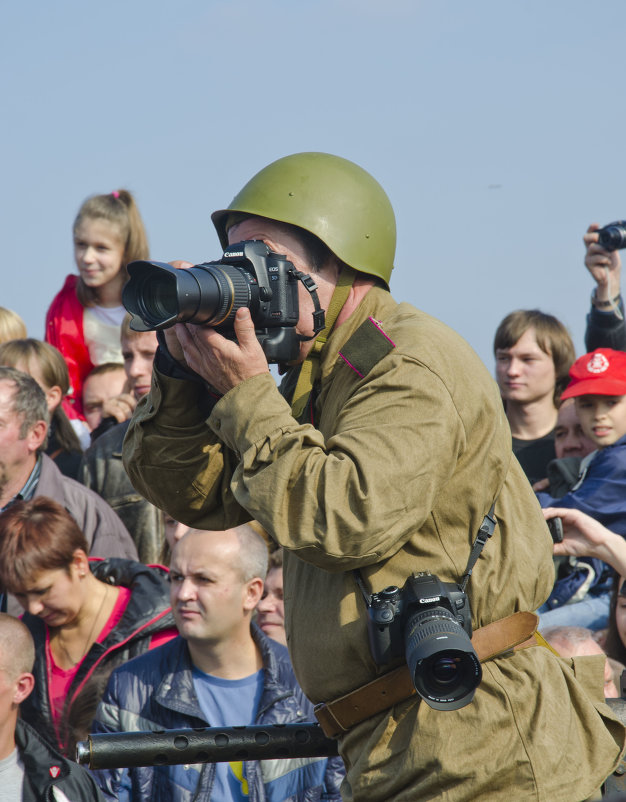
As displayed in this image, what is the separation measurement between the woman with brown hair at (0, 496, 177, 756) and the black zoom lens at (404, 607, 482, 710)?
2.90 metres

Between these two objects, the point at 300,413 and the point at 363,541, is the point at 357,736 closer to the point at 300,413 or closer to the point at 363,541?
the point at 363,541

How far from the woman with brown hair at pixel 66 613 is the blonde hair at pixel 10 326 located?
2.48m

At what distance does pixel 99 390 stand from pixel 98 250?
901 millimetres

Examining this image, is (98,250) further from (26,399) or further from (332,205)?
(332,205)

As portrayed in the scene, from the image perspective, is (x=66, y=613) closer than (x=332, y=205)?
No

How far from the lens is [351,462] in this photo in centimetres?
233

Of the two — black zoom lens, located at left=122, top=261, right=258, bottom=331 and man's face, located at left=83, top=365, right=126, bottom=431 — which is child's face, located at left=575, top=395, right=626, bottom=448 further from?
black zoom lens, located at left=122, top=261, right=258, bottom=331

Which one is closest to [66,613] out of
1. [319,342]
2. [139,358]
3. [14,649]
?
[14,649]

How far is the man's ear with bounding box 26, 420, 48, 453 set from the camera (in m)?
5.83

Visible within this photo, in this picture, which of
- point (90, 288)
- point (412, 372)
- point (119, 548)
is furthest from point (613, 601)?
point (90, 288)

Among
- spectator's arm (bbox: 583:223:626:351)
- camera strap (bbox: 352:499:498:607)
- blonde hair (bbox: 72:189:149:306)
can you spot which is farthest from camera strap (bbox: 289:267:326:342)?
blonde hair (bbox: 72:189:149:306)

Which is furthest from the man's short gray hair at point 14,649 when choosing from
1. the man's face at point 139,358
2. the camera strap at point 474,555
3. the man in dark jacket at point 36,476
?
the camera strap at point 474,555

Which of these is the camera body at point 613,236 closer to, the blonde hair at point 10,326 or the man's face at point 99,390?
the man's face at point 99,390

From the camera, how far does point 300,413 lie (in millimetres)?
2865
